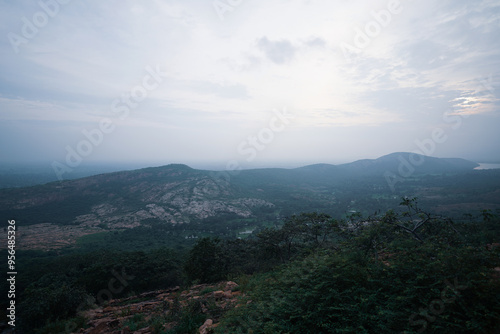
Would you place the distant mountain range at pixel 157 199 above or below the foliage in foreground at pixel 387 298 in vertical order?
below

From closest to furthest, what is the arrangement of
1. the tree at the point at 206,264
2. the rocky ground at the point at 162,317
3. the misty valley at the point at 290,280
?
1. the misty valley at the point at 290,280
2. the rocky ground at the point at 162,317
3. the tree at the point at 206,264

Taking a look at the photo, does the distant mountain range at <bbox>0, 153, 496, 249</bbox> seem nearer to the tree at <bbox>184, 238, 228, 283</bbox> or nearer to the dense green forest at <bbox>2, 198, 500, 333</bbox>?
the tree at <bbox>184, 238, 228, 283</bbox>

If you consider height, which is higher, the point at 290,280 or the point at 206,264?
the point at 290,280

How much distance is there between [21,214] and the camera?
59875 millimetres

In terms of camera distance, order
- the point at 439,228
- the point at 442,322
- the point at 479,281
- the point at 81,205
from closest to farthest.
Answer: the point at 442,322 < the point at 479,281 < the point at 439,228 < the point at 81,205

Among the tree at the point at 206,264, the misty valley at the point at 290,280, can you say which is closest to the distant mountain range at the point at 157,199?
the misty valley at the point at 290,280

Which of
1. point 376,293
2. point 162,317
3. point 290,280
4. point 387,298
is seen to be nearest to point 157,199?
point 162,317

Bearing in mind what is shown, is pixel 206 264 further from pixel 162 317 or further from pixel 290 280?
pixel 290 280

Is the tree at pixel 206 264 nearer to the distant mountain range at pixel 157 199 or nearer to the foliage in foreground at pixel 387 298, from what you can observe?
the foliage in foreground at pixel 387 298

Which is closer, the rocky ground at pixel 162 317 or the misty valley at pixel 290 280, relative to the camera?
the misty valley at pixel 290 280

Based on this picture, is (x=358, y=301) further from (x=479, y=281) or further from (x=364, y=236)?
(x=364, y=236)

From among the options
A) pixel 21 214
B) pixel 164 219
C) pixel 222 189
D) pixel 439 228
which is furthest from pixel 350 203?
pixel 21 214

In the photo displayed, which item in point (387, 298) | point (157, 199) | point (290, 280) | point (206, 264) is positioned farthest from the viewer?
point (157, 199)

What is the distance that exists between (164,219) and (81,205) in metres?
33.6
